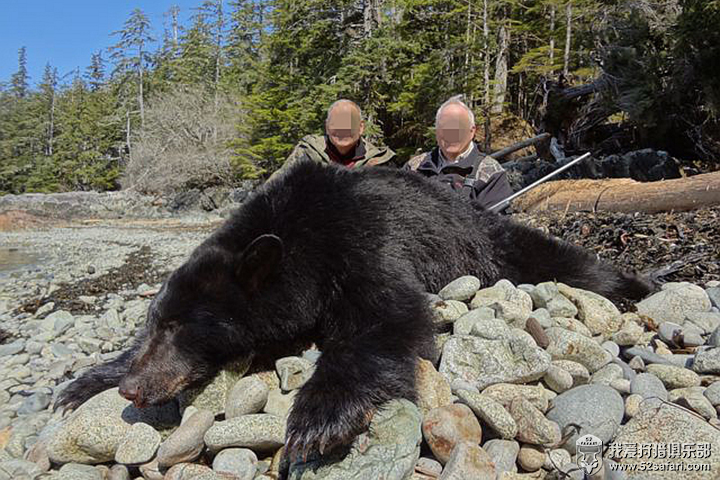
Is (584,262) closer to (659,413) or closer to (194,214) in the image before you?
(659,413)

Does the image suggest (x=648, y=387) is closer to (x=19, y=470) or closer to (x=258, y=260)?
(x=258, y=260)

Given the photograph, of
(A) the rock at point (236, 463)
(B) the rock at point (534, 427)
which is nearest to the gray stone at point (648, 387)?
(B) the rock at point (534, 427)

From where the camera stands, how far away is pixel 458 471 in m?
Answer: 1.77

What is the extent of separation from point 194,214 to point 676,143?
20368mm

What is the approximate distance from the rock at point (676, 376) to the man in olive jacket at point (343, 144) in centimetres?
296

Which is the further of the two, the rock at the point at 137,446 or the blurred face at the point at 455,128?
the blurred face at the point at 455,128

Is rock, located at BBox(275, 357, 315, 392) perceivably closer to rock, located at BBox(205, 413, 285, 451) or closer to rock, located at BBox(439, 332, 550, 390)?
rock, located at BBox(205, 413, 285, 451)

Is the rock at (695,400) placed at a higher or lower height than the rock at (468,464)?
higher

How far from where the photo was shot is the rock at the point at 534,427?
6.46 ft

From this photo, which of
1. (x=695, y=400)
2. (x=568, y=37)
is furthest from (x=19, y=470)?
(x=568, y=37)

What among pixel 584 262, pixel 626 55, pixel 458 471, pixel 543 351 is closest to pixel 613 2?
pixel 626 55

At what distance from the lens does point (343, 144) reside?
16.9 ft

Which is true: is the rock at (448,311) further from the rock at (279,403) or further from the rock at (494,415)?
the rock at (279,403)

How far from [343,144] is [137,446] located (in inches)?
143
